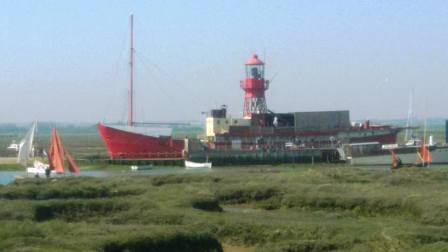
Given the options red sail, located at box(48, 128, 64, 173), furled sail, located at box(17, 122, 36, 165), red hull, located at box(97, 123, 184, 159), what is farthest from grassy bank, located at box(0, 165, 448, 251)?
red hull, located at box(97, 123, 184, 159)

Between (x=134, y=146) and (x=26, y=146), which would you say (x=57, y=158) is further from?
(x=134, y=146)

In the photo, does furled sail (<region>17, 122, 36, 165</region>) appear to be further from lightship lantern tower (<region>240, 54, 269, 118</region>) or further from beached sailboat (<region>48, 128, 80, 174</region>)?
lightship lantern tower (<region>240, 54, 269, 118</region>)

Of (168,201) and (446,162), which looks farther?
(446,162)

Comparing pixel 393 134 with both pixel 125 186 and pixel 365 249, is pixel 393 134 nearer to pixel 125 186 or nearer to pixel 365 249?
pixel 125 186

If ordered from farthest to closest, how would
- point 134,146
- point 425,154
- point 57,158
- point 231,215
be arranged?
point 134,146 → point 425,154 → point 57,158 → point 231,215

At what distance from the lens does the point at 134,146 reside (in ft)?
223

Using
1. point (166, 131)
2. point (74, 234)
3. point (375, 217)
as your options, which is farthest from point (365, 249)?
point (166, 131)

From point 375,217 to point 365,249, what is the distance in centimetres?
968

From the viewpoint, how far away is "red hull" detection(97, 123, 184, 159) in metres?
67.8

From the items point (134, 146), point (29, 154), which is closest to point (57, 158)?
point (29, 154)

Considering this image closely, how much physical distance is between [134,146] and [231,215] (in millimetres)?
40598

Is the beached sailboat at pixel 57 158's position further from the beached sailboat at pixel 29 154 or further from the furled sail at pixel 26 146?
the furled sail at pixel 26 146

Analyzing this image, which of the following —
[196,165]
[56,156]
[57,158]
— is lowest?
[196,165]

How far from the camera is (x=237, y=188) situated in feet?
123
